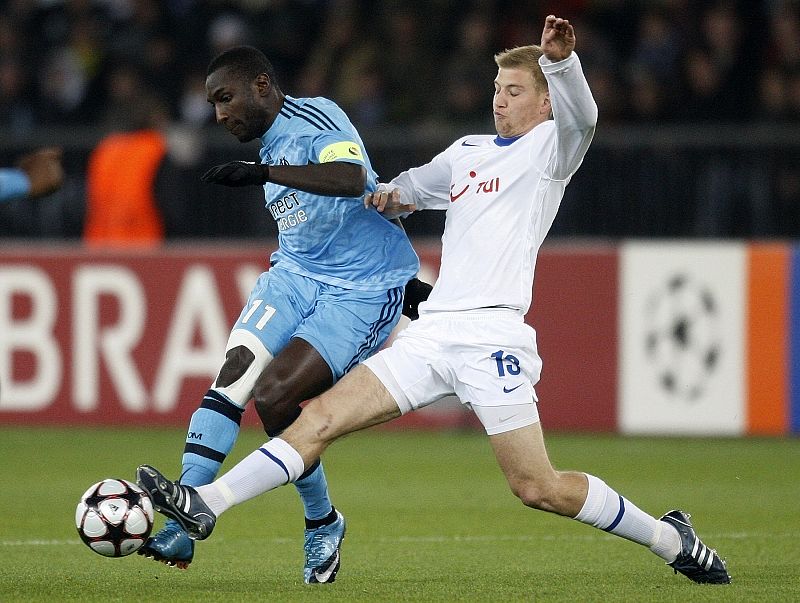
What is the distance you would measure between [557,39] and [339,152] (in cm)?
Answer: 108

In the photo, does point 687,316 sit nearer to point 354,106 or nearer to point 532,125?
point 354,106

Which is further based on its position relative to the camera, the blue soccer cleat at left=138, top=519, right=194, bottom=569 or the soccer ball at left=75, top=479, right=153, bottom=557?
the blue soccer cleat at left=138, top=519, right=194, bottom=569

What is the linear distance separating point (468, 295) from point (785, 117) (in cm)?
791

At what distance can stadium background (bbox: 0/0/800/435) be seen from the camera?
11633mm

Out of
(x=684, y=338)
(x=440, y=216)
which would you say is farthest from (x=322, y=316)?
(x=440, y=216)

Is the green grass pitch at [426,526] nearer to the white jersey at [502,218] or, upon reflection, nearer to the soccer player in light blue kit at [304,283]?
the soccer player in light blue kit at [304,283]

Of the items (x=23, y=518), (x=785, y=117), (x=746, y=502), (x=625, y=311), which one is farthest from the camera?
(x=785, y=117)

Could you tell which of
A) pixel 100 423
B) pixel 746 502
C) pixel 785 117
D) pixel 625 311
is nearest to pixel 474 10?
pixel 785 117

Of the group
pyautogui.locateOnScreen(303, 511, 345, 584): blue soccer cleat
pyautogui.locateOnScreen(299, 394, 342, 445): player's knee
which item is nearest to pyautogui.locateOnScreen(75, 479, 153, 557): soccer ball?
pyautogui.locateOnScreen(299, 394, 342, 445): player's knee

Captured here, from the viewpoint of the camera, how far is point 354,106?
14.0 meters

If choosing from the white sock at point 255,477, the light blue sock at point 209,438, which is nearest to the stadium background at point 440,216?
the light blue sock at point 209,438

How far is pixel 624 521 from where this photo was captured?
5.92 m

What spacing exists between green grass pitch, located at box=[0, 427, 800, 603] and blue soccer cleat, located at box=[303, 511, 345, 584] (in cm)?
7

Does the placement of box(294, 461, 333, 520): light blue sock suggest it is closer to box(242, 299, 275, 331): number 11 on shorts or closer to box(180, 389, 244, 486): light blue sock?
box(180, 389, 244, 486): light blue sock
